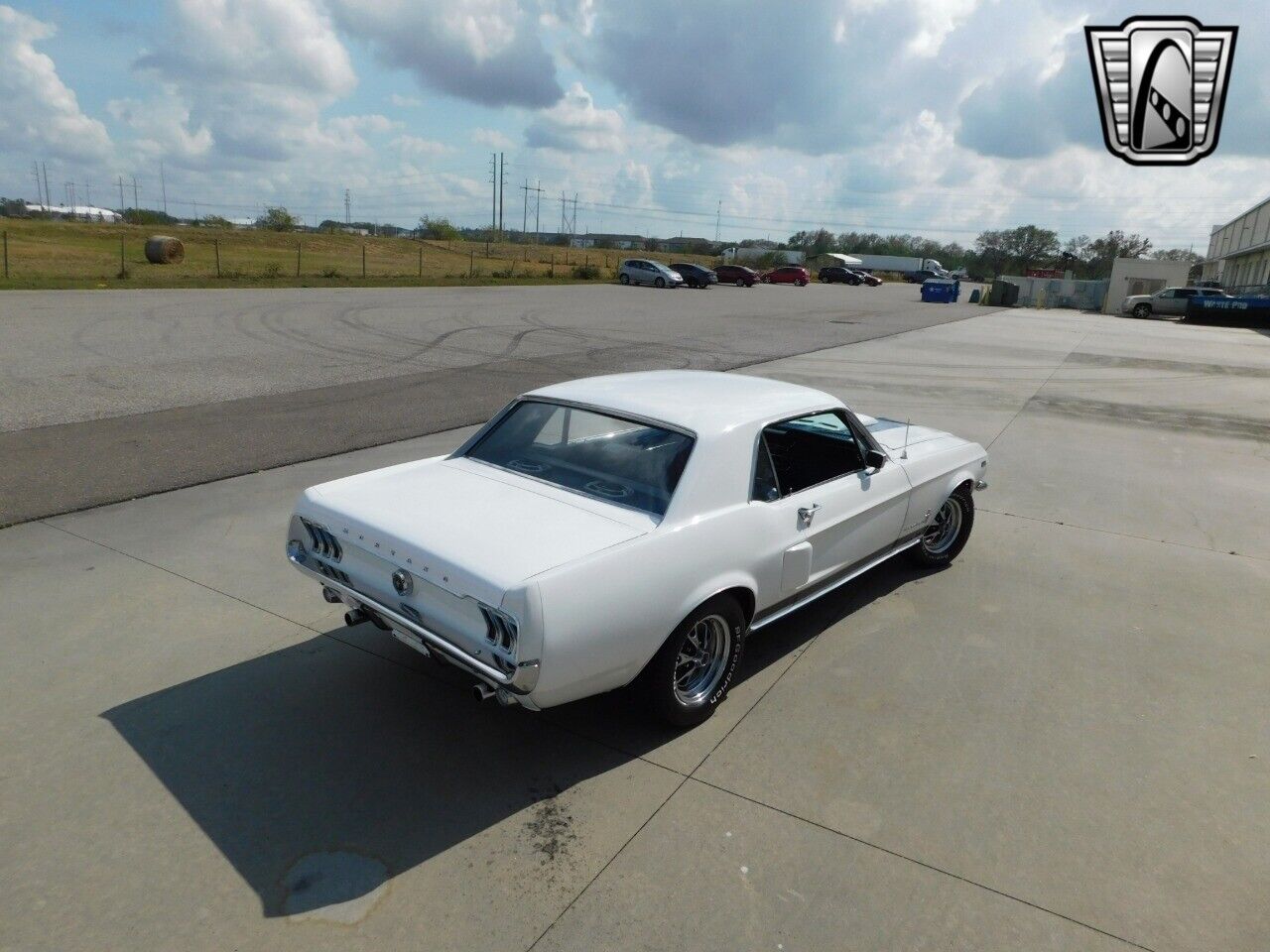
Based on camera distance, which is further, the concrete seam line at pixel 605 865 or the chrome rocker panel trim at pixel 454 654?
the chrome rocker panel trim at pixel 454 654

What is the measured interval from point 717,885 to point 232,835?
167 cm

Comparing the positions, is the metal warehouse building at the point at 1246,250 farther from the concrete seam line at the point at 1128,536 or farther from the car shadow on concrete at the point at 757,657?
the car shadow on concrete at the point at 757,657

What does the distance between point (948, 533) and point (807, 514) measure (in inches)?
85.6

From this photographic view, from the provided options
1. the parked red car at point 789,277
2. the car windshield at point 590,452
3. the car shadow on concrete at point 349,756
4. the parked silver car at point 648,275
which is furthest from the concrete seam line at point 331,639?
the parked red car at point 789,277

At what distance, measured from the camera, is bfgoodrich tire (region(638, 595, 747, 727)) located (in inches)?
134

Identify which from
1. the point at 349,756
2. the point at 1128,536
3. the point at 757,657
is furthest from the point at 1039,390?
the point at 349,756

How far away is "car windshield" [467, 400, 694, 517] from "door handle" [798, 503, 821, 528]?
0.69 meters

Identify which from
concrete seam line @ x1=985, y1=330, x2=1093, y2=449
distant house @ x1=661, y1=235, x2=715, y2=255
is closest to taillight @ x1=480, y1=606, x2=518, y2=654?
concrete seam line @ x1=985, y1=330, x2=1093, y2=449

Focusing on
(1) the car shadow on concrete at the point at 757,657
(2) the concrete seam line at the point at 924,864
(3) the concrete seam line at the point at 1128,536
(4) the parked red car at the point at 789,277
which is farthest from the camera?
(4) the parked red car at the point at 789,277

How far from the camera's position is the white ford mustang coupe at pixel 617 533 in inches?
118

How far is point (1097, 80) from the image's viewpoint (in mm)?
10898

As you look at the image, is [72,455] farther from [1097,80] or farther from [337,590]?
[1097,80]

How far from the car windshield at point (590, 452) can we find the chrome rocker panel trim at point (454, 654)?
932mm

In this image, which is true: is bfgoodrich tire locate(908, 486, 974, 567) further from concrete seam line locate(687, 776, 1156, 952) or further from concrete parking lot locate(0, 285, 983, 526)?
concrete parking lot locate(0, 285, 983, 526)
